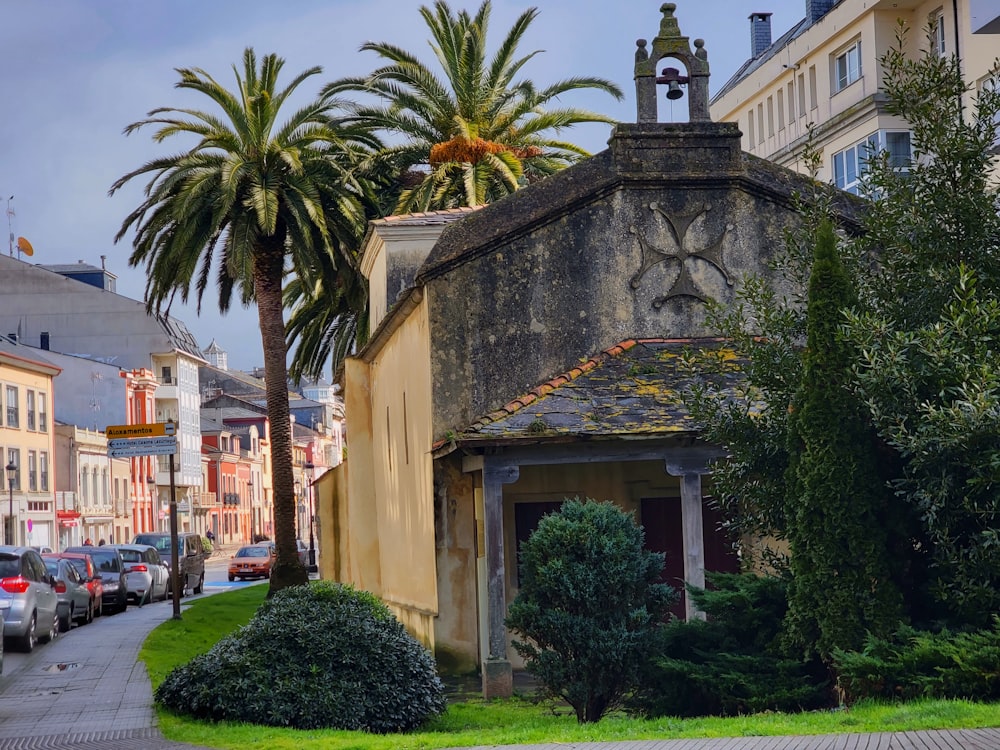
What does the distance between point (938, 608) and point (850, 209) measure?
930cm

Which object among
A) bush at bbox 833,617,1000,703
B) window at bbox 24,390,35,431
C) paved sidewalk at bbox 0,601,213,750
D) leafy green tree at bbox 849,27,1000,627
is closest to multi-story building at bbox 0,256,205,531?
window at bbox 24,390,35,431

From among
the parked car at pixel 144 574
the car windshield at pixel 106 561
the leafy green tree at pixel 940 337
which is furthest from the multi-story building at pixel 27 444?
the leafy green tree at pixel 940 337

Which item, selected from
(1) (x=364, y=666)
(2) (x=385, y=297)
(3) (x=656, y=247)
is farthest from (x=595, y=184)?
(1) (x=364, y=666)

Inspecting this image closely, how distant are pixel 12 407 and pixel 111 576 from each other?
38237 millimetres

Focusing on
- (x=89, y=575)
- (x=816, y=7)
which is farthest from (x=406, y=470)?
(x=816, y=7)

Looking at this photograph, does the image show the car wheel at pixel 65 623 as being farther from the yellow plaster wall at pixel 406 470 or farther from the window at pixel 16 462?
the window at pixel 16 462

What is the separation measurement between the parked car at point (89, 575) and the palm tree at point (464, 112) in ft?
33.9

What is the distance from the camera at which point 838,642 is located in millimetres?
12352

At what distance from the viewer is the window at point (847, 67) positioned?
159 ft

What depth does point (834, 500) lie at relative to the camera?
487 inches

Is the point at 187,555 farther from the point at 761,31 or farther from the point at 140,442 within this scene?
the point at 761,31

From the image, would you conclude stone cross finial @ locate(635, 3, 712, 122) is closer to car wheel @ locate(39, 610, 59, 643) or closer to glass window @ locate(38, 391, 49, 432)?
car wheel @ locate(39, 610, 59, 643)

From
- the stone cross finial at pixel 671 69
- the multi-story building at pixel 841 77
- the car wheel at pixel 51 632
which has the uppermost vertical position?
the multi-story building at pixel 841 77

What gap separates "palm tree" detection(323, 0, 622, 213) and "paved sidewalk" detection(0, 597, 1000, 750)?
11.8 meters
